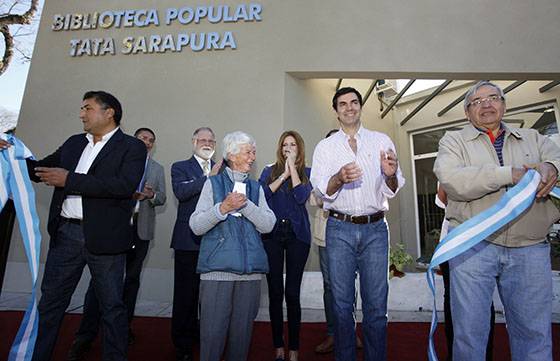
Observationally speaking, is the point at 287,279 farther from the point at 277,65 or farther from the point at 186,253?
the point at 277,65

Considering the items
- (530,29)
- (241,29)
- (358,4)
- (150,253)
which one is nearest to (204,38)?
(241,29)

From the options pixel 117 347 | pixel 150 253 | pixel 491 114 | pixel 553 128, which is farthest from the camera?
pixel 553 128

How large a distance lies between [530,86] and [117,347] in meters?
6.78

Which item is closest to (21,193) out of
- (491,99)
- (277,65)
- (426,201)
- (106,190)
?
(106,190)

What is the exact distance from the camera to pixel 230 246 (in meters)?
1.88

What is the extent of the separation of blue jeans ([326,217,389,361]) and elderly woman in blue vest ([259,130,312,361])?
0.51m

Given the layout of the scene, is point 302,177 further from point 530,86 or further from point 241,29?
point 530,86

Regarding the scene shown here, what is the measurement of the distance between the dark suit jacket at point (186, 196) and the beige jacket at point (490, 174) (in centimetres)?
180

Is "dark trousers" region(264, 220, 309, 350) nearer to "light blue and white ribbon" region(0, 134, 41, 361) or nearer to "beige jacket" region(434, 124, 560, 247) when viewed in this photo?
"beige jacket" region(434, 124, 560, 247)

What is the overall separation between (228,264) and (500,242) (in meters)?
1.41

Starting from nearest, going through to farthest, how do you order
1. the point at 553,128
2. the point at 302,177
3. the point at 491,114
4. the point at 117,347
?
the point at 491,114 < the point at 117,347 < the point at 302,177 < the point at 553,128

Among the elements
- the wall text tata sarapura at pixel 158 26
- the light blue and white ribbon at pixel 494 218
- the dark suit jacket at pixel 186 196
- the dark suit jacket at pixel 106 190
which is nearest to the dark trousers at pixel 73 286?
the dark suit jacket at pixel 106 190

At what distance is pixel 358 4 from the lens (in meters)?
4.79

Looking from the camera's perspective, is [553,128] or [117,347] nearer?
[117,347]
